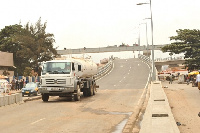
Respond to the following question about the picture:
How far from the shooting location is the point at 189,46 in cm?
3759

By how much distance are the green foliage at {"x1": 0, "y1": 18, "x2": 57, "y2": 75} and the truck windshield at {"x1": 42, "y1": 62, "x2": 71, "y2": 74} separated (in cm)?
5348

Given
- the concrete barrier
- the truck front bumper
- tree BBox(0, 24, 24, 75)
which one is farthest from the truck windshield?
tree BBox(0, 24, 24, 75)

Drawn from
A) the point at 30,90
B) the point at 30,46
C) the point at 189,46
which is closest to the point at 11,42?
the point at 30,46

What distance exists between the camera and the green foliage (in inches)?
3059

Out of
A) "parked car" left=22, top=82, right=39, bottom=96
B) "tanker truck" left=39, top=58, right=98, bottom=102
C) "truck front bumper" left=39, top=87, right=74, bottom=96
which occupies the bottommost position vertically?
"parked car" left=22, top=82, right=39, bottom=96

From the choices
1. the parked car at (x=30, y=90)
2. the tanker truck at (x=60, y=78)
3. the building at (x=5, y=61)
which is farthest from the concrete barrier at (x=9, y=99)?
the building at (x=5, y=61)

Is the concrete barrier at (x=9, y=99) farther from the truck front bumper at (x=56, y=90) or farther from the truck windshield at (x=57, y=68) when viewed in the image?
the truck windshield at (x=57, y=68)

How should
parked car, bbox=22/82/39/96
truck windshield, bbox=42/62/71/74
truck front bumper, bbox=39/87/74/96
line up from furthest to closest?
parked car, bbox=22/82/39/96, truck windshield, bbox=42/62/71/74, truck front bumper, bbox=39/87/74/96

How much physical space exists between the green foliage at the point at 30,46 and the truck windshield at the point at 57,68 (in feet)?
175

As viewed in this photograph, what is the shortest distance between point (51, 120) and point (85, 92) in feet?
48.7

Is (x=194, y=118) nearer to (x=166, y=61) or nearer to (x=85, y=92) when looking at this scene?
(x=85, y=92)

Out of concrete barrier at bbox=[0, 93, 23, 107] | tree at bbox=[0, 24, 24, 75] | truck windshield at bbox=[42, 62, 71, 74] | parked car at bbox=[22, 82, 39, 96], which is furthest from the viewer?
tree at bbox=[0, 24, 24, 75]

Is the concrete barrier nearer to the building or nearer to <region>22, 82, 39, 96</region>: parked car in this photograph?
<region>22, 82, 39, 96</region>: parked car

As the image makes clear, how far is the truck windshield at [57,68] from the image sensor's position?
23922mm
